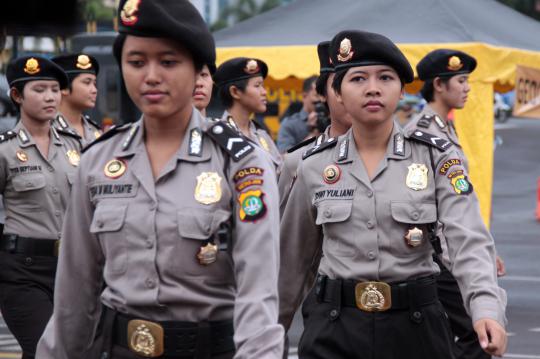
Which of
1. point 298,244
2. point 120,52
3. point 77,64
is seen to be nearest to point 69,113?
point 77,64

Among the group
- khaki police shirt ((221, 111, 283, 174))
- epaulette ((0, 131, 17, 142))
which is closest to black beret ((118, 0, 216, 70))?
epaulette ((0, 131, 17, 142))

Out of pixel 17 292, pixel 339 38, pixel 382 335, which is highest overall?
pixel 339 38

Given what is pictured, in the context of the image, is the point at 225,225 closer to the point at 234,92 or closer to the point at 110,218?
the point at 110,218

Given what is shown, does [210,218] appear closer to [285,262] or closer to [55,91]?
[285,262]

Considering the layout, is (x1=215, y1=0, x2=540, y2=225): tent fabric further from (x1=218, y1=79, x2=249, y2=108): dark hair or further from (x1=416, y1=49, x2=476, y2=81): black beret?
(x1=416, y1=49, x2=476, y2=81): black beret

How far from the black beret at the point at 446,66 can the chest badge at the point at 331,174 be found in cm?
376

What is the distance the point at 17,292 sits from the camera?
7.30 meters

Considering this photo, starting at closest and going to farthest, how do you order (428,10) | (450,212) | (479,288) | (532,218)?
(479,288) < (450,212) < (428,10) < (532,218)

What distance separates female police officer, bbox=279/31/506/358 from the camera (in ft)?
16.1

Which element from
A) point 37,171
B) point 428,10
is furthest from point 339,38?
point 428,10

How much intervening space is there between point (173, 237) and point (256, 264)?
291 mm

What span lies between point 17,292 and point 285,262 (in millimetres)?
2695

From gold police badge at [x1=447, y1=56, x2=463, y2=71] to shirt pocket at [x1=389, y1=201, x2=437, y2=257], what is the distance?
3.97 metres

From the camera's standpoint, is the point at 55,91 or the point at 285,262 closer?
the point at 285,262
